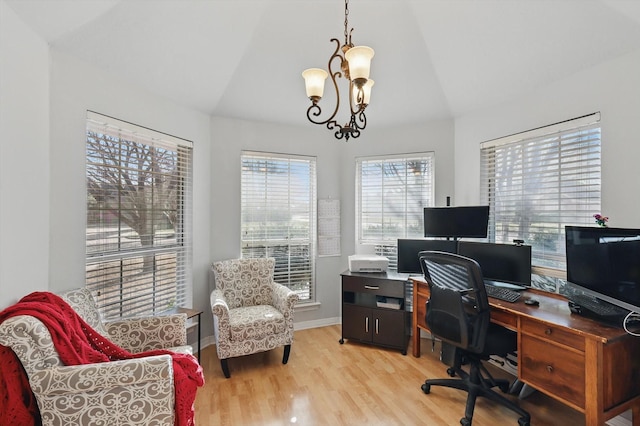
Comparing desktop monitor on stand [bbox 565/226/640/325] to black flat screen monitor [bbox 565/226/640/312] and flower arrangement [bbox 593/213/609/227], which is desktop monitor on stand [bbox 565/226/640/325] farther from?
flower arrangement [bbox 593/213/609/227]

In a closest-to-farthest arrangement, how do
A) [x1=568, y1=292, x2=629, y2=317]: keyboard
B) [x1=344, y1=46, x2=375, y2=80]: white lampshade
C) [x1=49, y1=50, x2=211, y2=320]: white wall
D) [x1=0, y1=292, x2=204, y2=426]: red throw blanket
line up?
[x1=0, y1=292, x2=204, y2=426]: red throw blanket, [x1=344, y1=46, x2=375, y2=80]: white lampshade, [x1=568, y1=292, x2=629, y2=317]: keyboard, [x1=49, y1=50, x2=211, y2=320]: white wall

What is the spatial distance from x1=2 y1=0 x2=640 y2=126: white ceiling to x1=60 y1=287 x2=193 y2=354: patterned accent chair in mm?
1708

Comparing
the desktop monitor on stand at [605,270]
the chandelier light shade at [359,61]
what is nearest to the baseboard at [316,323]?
the desktop monitor on stand at [605,270]

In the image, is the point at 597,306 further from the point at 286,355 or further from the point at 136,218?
the point at 136,218

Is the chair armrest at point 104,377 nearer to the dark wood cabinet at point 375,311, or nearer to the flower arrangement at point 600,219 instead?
the dark wood cabinet at point 375,311

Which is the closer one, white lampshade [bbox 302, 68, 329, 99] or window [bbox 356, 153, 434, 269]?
white lampshade [bbox 302, 68, 329, 99]

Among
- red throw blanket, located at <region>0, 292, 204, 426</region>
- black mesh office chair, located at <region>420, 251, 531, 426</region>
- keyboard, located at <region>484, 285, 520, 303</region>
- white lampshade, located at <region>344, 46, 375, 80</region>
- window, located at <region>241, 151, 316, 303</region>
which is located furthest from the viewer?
window, located at <region>241, 151, 316, 303</region>

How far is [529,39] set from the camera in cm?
219

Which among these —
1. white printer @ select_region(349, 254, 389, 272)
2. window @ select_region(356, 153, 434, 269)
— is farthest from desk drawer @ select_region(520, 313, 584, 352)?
window @ select_region(356, 153, 434, 269)

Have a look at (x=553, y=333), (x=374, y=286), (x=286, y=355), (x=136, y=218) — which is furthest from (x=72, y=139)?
(x=553, y=333)

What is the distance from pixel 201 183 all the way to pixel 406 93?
2.34 meters

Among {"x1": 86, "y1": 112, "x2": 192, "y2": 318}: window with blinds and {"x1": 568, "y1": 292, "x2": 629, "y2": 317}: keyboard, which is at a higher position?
{"x1": 86, "y1": 112, "x2": 192, "y2": 318}: window with blinds

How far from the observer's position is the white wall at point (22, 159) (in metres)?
1.53

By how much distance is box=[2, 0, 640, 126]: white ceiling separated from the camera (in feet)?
6.29
